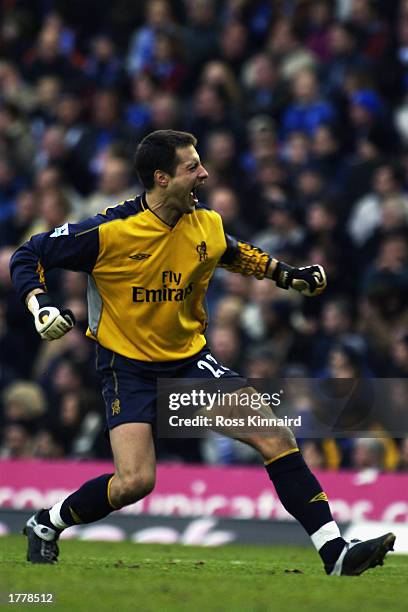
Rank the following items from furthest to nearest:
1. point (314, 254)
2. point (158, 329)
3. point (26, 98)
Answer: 1. point (26, 98)
2. point (314, 254)
3. point (158, 329)

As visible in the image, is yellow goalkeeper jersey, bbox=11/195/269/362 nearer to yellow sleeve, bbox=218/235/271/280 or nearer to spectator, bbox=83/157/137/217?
yellow sleeve, bbox=218/235/271/280

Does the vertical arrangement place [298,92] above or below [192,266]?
above

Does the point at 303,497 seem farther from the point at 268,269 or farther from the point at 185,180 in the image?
the point at 185,180

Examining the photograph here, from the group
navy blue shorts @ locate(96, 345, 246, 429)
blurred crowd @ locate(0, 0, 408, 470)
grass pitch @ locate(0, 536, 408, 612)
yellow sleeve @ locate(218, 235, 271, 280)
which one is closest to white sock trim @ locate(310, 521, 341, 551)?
grass pitch @ locate(0, 536, 408, 612)

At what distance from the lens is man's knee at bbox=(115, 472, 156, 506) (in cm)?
764

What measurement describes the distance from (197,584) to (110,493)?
1.02m

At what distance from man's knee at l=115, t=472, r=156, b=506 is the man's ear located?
1534mm

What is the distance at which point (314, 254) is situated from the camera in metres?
12.6

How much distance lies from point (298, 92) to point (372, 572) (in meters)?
7.01

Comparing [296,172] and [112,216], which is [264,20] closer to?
[296,172]

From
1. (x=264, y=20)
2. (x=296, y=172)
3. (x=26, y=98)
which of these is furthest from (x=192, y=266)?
(x=26, y=98)

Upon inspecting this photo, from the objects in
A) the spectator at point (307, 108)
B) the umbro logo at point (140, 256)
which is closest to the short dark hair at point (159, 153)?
the umbro logo at point (140, 256)

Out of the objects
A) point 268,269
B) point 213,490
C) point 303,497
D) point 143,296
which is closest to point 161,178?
point 143,296

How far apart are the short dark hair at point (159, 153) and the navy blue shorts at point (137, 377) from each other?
3.13ft
